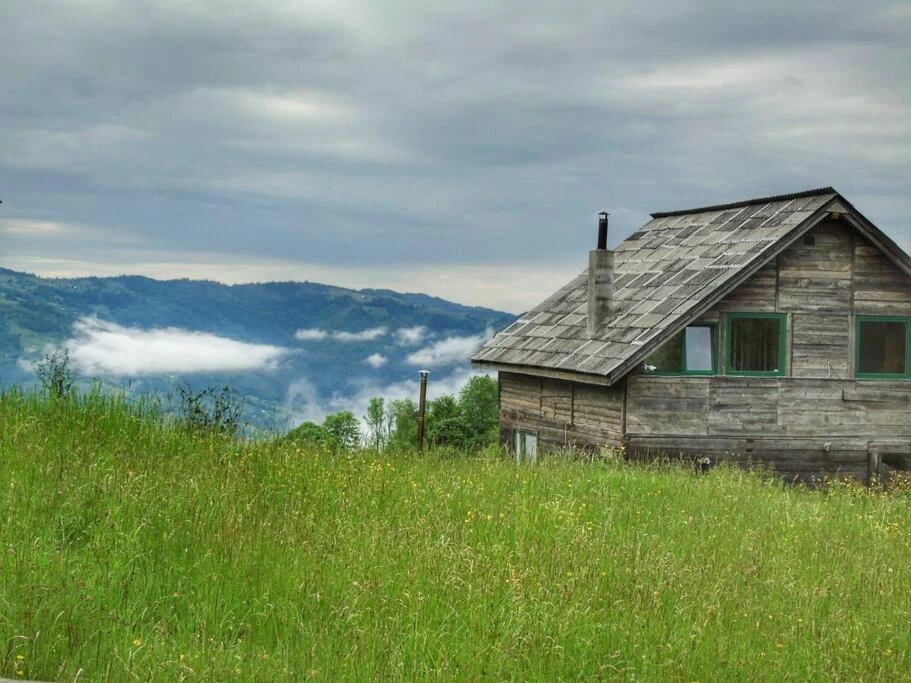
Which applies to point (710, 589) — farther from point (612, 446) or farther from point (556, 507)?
point (612, 446)

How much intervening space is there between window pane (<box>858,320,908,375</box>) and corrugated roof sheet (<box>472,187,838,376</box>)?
300 centimetres

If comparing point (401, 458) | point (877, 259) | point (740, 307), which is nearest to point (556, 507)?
point (401, 458)

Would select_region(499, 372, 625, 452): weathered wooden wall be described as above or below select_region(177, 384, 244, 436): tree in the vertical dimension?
below

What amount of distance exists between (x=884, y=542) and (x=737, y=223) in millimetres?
13677

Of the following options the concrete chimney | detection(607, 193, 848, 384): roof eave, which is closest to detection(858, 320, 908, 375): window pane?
detection(607, 193, 848, 384): roof eave

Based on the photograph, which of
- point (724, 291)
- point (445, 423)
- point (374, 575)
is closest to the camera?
point (374, 575)

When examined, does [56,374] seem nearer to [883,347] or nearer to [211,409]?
[211,409]

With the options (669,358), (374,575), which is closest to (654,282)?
(669,358)

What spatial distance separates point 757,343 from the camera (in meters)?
21.7

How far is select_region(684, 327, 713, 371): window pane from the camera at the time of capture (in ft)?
69.5

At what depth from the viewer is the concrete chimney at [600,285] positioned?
22.8m

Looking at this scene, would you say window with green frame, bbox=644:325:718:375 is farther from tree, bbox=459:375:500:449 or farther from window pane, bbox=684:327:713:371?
tree, bbox=459:375:500:449

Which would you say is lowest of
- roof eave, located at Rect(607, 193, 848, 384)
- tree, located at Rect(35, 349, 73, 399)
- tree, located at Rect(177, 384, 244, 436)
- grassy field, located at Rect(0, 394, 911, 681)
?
grassy field, located at Rect(0, 394, 911, 681)

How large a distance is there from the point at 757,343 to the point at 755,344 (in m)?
0.06
